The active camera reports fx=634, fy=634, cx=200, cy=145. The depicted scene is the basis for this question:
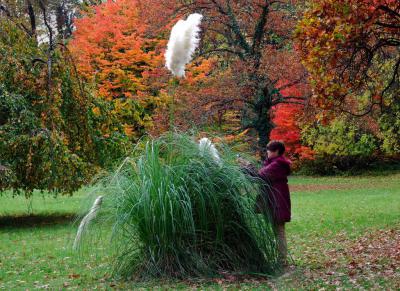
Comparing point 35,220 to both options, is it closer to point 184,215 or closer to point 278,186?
point 278,186

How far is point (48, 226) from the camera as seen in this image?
14.4 m

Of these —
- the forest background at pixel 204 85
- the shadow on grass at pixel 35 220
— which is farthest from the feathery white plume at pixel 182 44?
the shadow on grass at pixel 35 220

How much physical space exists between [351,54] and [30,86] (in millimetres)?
7040

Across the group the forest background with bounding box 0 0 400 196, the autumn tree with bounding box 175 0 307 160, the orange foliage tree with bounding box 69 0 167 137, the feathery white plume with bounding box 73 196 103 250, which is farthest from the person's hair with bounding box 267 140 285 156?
the orange foliage tree with bounding box 69 0 167 137

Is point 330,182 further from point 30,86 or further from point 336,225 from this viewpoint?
point 30,86

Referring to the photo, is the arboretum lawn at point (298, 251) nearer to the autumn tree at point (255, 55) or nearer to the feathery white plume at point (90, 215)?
the feathery white plume at point (90, 215)

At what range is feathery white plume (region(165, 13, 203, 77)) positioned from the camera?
24.4 feet

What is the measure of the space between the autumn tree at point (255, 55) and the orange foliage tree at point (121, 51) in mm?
2626

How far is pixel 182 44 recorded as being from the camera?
24.4ft

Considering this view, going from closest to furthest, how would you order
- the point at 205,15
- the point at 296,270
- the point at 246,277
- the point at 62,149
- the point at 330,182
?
the point at 246,277 → the point at 296,270 → the point at 62,149 → the point at 205,15 → the point at 330,182

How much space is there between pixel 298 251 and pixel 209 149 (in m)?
3.07

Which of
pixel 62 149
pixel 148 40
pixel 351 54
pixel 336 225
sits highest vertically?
pixel 148 40

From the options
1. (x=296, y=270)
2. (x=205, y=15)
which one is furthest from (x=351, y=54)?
(x=205, y=15)

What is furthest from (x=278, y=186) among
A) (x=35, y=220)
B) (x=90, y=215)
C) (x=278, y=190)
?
(x=35, y=220)
